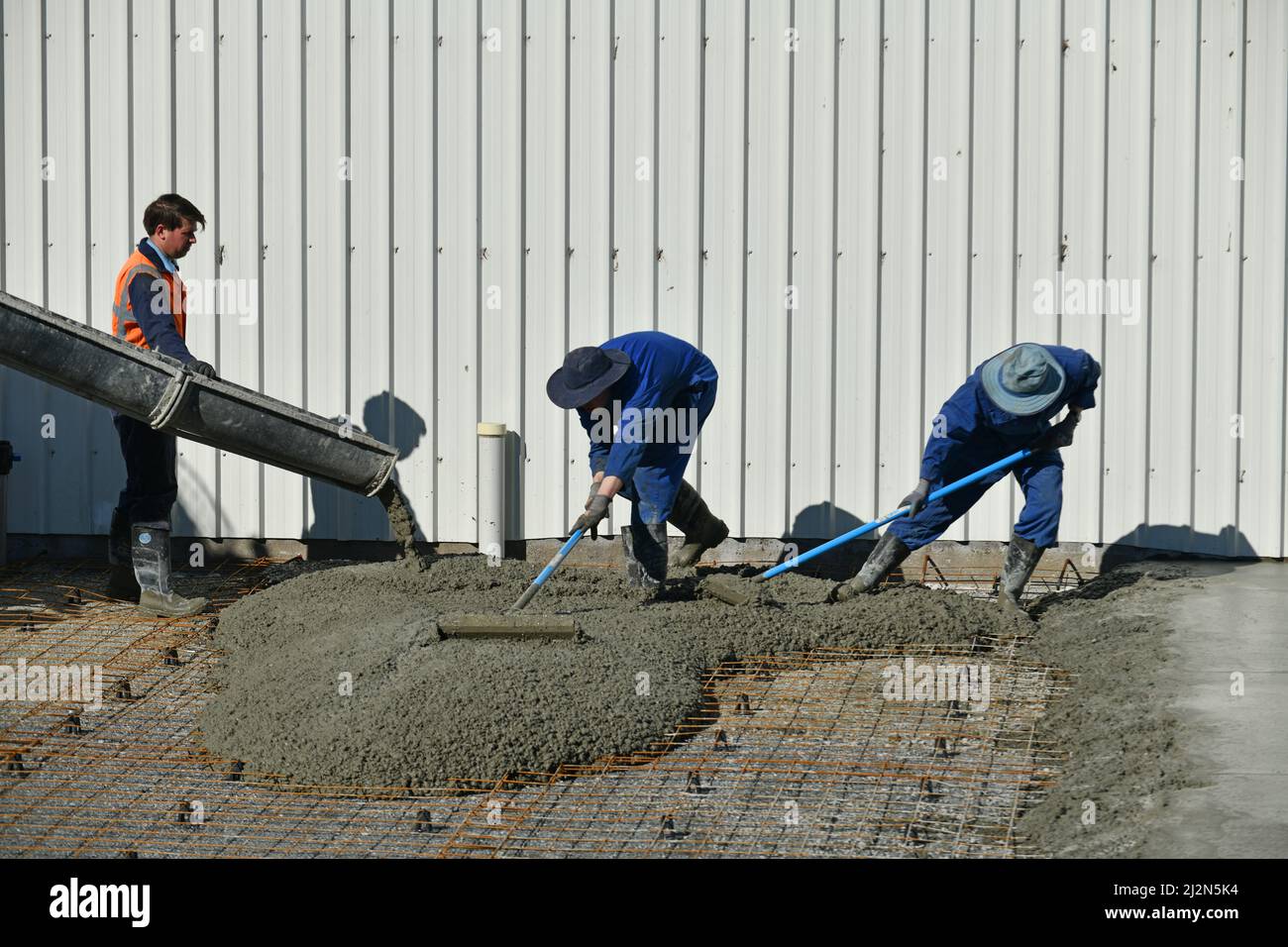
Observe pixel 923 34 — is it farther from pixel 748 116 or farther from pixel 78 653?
pixel 78 653

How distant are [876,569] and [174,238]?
3893mm

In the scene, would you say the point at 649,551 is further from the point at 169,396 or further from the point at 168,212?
the point at 168,212

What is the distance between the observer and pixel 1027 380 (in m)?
6.71

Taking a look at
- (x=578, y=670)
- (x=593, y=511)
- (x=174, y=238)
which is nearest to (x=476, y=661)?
(x=578, y=670)

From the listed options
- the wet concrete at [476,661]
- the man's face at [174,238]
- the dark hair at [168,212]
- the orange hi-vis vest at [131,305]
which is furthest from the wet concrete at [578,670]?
the dark hair at [168,212]

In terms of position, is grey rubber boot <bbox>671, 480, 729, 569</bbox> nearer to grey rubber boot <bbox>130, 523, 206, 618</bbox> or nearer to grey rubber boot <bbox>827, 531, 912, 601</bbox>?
grey rubber boot <bbox>827, 531, 912, 601</bbox>

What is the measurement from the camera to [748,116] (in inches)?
324

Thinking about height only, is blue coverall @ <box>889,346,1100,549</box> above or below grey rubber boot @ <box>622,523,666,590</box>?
above

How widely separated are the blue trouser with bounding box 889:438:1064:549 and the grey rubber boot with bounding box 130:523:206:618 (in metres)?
3.64

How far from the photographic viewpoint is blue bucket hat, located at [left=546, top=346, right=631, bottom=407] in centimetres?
670

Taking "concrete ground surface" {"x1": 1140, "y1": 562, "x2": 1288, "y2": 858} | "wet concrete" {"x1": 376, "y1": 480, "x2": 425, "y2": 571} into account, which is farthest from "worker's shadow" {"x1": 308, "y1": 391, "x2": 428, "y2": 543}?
"concrete ground surface" {"x1": 1140, "y1": 562, "x2": 1288, "y2": 858}

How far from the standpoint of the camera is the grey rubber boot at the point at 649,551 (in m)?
7.28

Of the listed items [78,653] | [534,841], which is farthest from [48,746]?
[534,841]

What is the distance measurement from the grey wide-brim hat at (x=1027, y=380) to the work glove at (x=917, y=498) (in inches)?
22.2
